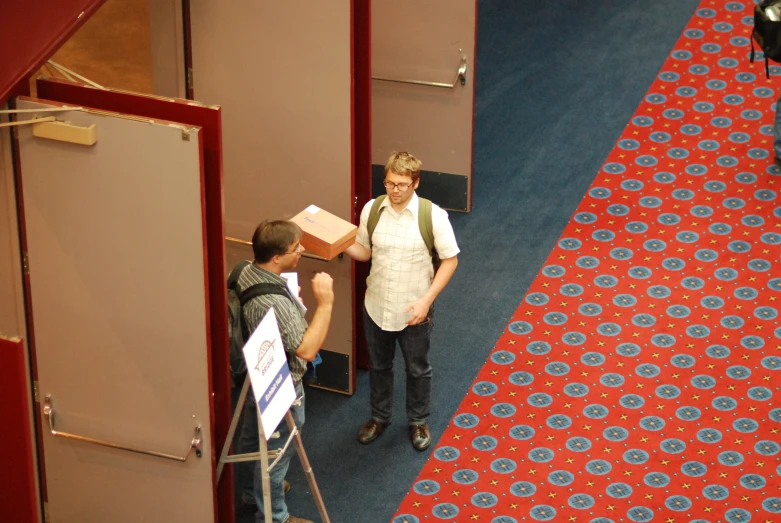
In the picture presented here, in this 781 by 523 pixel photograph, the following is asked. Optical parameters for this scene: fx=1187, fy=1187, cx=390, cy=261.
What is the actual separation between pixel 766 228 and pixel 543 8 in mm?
3569

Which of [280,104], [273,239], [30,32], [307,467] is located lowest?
[307,467]

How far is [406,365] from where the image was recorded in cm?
574

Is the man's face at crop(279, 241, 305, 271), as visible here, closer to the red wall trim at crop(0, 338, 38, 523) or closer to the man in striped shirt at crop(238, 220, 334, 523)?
the man in striped shirt at crop(238, 220, 334, 523)

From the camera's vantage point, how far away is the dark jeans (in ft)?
18.4

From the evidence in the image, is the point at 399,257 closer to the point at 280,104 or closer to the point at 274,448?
the point at 280,104

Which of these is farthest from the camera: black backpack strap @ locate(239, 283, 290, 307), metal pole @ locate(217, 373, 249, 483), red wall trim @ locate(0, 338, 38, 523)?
black backpack strap @ locate(239, 283, 290, 307)

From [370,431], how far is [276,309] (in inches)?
57.0

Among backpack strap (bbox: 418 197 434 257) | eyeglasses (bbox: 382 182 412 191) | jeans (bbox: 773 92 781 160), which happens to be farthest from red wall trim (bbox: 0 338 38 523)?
jeans (bbox: 773 92 781 160)

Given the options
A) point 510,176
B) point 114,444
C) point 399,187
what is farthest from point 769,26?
point 114,444

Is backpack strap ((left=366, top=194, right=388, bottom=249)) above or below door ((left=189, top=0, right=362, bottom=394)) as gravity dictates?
below

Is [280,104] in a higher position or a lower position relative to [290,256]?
higher

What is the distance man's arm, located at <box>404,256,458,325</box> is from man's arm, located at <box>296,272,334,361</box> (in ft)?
2.14

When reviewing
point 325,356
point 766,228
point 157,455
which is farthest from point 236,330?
point 766,228

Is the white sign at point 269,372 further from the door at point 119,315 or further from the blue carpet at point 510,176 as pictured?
the blue carpet at point 510,176
